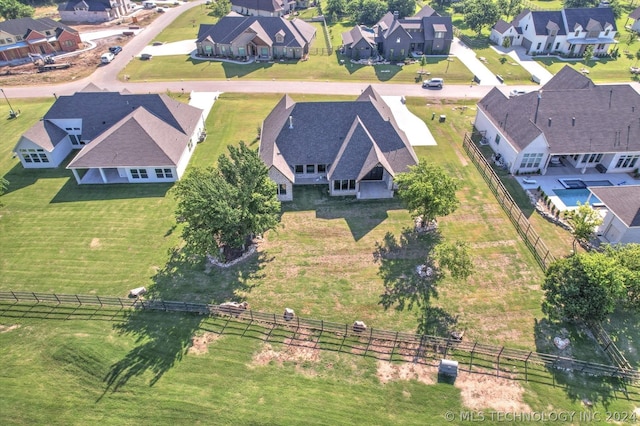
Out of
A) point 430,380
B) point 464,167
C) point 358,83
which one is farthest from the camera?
point 358,83

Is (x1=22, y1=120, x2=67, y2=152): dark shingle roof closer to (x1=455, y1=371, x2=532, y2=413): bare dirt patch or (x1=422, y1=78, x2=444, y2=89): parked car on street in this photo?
(x1=455, y1=371, x2=532, y2=413): bare dirt patch

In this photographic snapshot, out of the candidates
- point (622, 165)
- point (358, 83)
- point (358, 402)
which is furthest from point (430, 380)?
point (358, 83)

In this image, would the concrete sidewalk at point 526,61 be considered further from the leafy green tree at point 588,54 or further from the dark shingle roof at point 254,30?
the dark shingle roof at point 254,30

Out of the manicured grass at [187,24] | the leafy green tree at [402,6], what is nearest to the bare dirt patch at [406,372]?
the manicured grass at [187,24]

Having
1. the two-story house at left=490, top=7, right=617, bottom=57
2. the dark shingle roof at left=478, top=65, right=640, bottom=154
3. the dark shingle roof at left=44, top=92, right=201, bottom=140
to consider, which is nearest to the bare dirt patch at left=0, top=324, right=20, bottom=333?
the dark shingle roof at left=44, top=92, right=201, bottom=140

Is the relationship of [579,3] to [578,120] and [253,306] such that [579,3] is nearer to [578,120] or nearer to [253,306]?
[578,120]

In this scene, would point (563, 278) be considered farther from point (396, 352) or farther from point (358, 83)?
point (358, 83)
